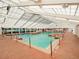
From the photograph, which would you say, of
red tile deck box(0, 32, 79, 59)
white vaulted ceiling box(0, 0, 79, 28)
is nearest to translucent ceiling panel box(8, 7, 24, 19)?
white vaulted ceiling box(0, 0, 79, 28)

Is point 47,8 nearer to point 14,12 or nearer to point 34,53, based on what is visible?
point 34,53


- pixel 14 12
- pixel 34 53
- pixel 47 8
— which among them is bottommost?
pixel 34 53

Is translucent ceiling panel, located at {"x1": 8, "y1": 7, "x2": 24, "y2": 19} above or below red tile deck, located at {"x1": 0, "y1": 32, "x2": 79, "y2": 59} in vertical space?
above

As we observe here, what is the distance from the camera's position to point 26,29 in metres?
39.4

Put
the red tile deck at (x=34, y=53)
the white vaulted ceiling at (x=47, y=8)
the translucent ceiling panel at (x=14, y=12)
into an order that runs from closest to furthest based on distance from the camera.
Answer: the red tile deck at (x=34, y=53)
the white vaulted ceiling at (x=47, y=8)
the translucent ceiling panel at (x=14, y=12)

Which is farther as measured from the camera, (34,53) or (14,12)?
(14,12)

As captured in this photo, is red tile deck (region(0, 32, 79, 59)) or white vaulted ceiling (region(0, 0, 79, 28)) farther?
white vaulted ceiling (region(0, 0, 79, 28))

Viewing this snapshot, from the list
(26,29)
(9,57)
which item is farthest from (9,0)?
(26,29)

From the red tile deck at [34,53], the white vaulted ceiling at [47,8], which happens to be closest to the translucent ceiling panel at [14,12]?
the white vaulted ceiling at [47,8]

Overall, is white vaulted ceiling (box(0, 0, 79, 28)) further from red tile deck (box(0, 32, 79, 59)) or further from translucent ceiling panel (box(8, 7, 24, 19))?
red tile deck (box(0, 32, 79, 59))

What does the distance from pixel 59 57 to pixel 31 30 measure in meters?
35.5

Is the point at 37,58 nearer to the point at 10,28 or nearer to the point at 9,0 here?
the point at 9,0

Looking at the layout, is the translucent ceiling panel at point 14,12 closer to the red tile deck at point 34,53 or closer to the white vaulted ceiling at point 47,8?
the white vaulted ceiling at point 47,8

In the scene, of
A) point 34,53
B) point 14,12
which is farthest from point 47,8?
point 14,12
